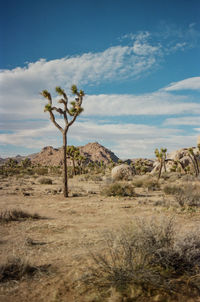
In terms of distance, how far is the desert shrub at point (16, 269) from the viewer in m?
3.88

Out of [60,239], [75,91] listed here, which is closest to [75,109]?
[75,91]

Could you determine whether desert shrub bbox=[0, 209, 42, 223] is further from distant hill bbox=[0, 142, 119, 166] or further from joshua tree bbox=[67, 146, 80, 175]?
distant hill bbox=[0, 142, 119, 166]

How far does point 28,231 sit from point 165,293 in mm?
4740

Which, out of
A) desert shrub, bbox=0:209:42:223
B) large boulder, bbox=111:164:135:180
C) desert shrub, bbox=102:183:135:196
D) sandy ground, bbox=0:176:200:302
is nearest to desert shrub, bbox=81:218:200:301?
sandy ground, bbox=0:176:200:302

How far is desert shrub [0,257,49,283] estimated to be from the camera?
12.7ft

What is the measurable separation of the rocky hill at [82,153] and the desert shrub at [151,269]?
Result: 11079 centimetres

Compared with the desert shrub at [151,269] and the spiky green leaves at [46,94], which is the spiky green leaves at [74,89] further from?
the desert shrub at [151,269]

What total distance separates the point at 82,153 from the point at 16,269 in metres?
117

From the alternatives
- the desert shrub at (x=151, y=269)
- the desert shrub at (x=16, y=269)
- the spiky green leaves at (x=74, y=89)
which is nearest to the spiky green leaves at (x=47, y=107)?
the spiky green leaves at (x=74, y=89)

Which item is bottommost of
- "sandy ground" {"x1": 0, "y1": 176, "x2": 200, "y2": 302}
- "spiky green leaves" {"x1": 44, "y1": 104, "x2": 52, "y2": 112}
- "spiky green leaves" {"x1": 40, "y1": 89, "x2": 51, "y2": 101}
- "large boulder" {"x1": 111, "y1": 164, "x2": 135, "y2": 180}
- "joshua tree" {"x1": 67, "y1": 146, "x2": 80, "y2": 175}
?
"sandy ground" {"x1": 0, "y1": 176, "x2": 200, "y2": 302}

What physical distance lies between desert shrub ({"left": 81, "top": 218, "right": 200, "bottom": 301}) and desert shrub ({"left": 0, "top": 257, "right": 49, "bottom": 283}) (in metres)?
1.07

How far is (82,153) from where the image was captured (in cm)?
12088

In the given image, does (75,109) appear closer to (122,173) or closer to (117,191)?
(117,191)

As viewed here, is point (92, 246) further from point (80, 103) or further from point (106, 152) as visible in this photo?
point (106, 152)
